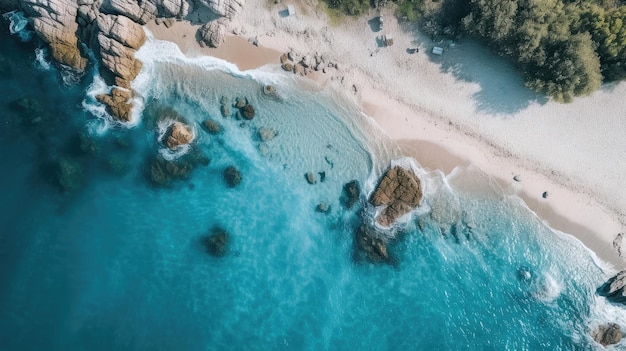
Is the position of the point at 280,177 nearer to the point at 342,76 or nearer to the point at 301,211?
the point at 301,211

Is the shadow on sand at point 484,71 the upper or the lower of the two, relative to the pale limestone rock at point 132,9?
upper

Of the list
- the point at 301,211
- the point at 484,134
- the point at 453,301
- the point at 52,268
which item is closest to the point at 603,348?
the point at 453,301

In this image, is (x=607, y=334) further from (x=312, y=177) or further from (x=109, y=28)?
(x=109, y=28)

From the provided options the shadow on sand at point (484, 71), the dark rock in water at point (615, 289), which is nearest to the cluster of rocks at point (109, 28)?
the shadow on sand at point (484, 71)

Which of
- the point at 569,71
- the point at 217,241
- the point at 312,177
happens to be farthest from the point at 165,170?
the point at 569,71

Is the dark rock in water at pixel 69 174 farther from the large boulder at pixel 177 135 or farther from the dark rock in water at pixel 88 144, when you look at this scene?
the large boulder at pixel 177 135

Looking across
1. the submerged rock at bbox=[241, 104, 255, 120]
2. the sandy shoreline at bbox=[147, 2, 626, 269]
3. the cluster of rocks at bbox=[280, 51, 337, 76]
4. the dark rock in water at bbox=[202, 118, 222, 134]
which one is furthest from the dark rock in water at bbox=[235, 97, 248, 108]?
the cluster of rocks at bbox=[280, 51, 337, 76]

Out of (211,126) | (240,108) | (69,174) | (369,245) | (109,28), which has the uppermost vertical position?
(109,28)

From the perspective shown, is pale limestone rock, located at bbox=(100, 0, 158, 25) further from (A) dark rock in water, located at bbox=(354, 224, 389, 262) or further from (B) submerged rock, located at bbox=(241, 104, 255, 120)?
(A) dark rock in water, located at bbox=(354, 224, 389, 262)
